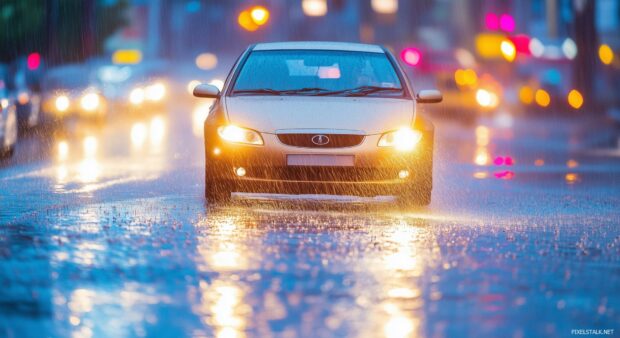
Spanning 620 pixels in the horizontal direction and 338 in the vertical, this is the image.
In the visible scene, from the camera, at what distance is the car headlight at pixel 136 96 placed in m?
37.4

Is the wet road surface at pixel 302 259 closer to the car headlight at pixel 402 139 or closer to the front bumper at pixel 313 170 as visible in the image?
the front bumper at pixel 313 170

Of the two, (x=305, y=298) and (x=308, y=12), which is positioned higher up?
(x=308, y=12)

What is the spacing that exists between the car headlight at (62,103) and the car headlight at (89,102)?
17.1 inches

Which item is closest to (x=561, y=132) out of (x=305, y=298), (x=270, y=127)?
(x=270, y=127)

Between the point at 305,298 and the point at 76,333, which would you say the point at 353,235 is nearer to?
the point at 305,298

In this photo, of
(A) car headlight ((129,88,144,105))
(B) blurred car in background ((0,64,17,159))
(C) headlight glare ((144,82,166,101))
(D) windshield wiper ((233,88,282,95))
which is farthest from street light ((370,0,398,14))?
(D) windshield wiper ((233,88,282,95))

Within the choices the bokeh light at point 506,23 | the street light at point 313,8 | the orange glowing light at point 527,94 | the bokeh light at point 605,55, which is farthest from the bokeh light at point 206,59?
the bokeh light at point 605,55

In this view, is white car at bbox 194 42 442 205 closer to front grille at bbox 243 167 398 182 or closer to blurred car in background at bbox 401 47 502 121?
front grille at bbox 243 167 398 182

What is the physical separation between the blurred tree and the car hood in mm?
27342

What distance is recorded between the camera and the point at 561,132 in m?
30.7

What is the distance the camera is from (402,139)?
13242mm

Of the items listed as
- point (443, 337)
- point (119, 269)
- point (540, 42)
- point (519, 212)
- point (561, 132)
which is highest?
point (540, 42)

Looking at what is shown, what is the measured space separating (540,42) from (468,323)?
40138mm

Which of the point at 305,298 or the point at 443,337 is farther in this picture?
the point at 305,298
